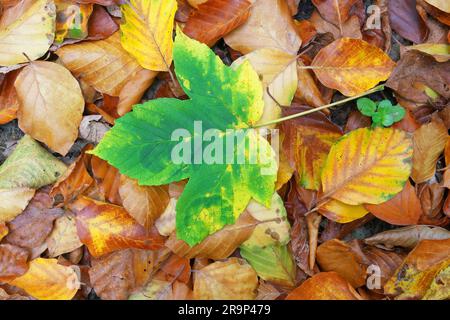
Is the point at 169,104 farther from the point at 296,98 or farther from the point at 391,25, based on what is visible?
the point at 391,25

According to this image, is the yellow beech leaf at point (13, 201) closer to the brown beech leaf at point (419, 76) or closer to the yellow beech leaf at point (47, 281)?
the yellow beech leaf at point (47, 281)

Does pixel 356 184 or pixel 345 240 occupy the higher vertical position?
pixel 356 184

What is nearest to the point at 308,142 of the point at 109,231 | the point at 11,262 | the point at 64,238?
the point at 109,231

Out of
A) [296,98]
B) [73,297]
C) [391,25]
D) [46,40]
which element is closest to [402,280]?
[296,98]

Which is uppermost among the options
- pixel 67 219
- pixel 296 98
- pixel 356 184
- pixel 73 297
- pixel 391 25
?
pixel 391 25

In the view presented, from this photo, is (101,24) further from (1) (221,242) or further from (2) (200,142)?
(1) (221,242)
